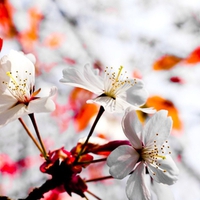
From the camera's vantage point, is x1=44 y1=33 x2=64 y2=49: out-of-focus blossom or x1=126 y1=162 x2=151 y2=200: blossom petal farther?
x1=44 y1=33 x2=64 y2=49: out-of-focus blossom

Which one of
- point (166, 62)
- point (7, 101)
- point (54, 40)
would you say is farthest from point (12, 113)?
point (166, 62)

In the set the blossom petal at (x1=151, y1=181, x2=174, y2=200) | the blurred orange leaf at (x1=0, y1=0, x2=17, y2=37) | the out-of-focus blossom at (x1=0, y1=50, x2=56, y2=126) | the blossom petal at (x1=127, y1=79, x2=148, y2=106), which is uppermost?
the blossom petal at (x1=127, y1=79, x2=148, y2=106)

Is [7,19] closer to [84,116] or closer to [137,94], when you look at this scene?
[84,116]

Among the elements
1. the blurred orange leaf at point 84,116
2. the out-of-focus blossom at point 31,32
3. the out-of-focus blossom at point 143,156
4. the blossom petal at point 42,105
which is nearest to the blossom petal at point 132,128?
the out-of-focus blossom at point 143,156

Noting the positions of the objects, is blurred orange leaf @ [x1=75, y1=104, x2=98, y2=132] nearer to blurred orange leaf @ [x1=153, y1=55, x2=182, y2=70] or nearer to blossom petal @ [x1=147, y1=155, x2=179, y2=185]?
blurred orange leaf @ [x1=153, y1=55, x2=182, y2=70]

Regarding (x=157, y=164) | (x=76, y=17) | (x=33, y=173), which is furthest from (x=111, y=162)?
(x=76, y=17)

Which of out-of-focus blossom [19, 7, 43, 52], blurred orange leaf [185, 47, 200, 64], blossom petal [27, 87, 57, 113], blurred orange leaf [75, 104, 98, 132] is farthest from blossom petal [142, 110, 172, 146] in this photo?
blurred orange leaf [185, 47, 200, 64]
